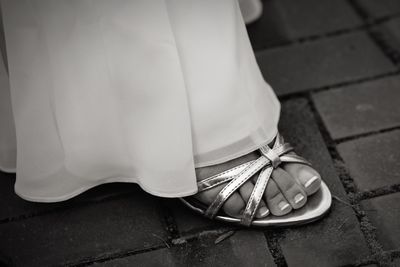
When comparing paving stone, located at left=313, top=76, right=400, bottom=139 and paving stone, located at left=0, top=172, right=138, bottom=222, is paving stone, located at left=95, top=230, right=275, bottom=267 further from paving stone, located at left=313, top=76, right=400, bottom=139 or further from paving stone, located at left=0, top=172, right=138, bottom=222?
paving stone, located at left=313, top=76, right=400, bottom=139

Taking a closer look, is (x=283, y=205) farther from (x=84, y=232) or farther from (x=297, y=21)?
(x=297, y=21)

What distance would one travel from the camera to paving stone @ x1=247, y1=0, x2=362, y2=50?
167 cm

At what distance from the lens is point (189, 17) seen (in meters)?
1.00

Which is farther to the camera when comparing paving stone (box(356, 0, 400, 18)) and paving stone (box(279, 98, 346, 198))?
paving stone (box(356, 0, 400, 18))

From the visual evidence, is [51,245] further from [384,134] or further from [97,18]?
[384,134]

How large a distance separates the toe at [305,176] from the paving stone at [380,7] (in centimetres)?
78

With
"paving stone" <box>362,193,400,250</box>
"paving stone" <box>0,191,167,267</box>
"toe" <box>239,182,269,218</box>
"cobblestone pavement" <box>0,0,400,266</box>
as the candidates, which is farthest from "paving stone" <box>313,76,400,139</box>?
"paving stone" <box>0,191,167,267</box>

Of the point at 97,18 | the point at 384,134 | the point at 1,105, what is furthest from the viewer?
the point at 384,134

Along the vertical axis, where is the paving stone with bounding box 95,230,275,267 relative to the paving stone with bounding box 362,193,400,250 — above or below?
above

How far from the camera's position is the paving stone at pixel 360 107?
1.35m

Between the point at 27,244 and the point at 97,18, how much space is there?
1.76 feet

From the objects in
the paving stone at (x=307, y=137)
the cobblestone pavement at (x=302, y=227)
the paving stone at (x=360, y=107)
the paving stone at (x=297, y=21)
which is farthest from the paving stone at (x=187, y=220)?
the paving stone at (x=297, y=21)

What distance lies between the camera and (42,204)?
126 centimetres

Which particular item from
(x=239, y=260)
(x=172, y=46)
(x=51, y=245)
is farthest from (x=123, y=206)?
(x=172, y=46)
